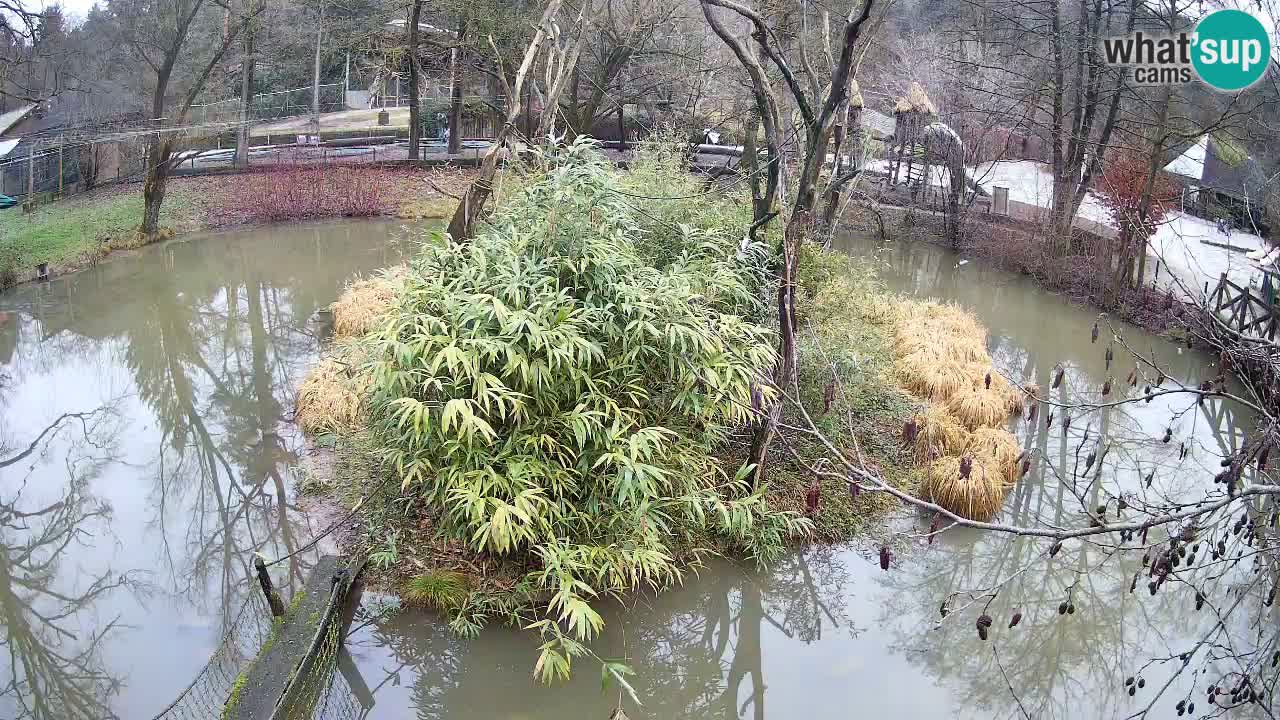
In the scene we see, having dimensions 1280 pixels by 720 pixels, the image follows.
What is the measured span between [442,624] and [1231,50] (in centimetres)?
988

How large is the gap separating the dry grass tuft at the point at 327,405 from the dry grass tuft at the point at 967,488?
4231 millimetres

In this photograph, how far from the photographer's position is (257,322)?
35.3 feet

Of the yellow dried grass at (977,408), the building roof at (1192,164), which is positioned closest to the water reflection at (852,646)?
the yellow dried grass at (977,408)

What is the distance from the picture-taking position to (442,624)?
5.39 m

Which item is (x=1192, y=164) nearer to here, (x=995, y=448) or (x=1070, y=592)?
(x=995, y=448)

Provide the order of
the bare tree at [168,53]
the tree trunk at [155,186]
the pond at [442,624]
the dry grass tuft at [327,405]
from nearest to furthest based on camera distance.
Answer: the pond at [442,624]
the dry grass tuft at [327,405]
the tree trunk at [155,186]
the bare tree at [168,53]

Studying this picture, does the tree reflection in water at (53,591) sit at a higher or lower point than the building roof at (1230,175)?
lower

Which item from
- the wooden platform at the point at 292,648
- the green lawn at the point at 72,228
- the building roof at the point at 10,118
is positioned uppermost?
the building roof at the point at 10,118

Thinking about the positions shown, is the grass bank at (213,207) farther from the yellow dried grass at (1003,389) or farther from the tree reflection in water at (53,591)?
the yellow dried grass at (1003,389)

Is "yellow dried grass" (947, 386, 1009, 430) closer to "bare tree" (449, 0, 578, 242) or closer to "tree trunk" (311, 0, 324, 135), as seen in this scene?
"bare tree" (449, 0, 578, 242)

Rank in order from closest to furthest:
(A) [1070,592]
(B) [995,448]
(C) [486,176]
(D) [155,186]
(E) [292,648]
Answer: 1. (A) [1070,592]
2. (E) [292,648]
3. (B) [995,448]
4. (C) [486,176]
5. (D) [155,186]

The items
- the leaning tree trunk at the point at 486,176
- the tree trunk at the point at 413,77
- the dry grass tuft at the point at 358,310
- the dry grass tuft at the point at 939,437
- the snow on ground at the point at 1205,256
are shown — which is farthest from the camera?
the tree trunk at the point at 413,77

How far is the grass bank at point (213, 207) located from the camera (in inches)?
491

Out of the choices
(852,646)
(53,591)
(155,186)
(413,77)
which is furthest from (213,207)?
(852,646)
